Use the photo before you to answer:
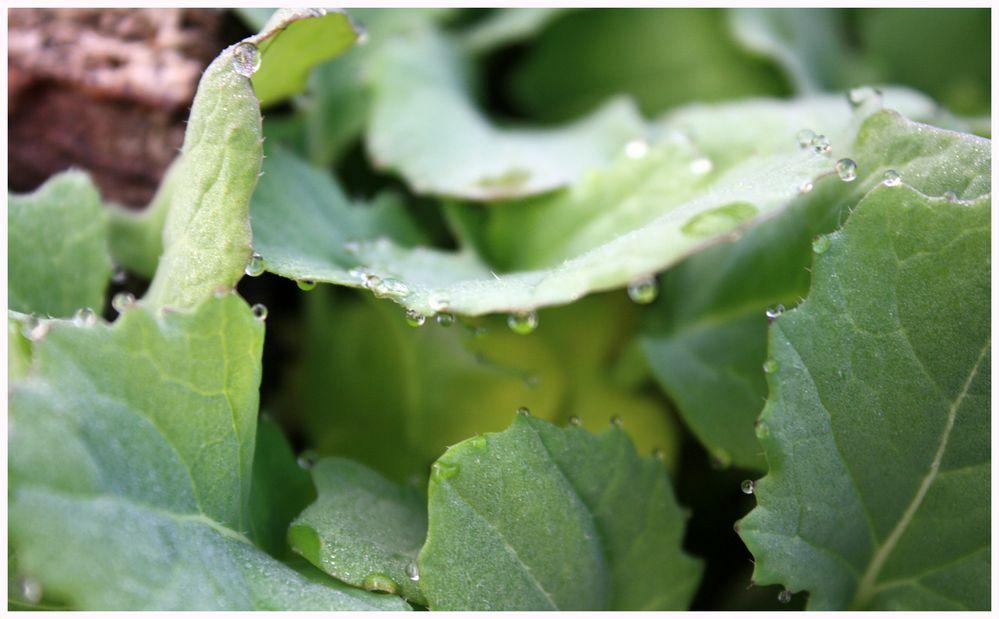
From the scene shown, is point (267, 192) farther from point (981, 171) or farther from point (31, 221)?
point (981, 171)

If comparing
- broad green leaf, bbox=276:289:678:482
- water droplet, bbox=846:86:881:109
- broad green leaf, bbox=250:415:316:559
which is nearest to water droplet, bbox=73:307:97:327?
broad green leaf, bbox=250:415:316:559

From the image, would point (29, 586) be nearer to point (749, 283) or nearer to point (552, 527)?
point (552, 527)

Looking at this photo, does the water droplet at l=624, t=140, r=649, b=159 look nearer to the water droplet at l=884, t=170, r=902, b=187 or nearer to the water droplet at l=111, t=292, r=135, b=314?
the water droplet at l=884, t=170, r=902, b=187

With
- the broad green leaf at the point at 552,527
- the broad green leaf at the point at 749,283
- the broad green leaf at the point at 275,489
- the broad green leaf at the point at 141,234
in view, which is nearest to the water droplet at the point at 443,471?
the broad green leaf at the point at 552,527

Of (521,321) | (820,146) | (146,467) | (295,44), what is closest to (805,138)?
(820,146)

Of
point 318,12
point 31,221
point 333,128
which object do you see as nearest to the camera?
point 318,12

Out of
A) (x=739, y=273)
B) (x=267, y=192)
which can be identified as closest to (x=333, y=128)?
(x=267, y=192)
